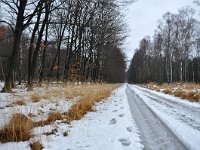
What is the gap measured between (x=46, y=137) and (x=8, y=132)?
683mm

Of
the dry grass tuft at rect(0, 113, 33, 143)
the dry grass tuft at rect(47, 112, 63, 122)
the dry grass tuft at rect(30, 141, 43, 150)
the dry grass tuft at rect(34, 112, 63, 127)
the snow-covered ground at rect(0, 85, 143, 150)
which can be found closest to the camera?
the dry grass tuft at rect(30, 141, 43, 150)

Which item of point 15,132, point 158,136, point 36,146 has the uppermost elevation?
point 15,132

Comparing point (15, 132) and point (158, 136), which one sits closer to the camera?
point (15, 132)

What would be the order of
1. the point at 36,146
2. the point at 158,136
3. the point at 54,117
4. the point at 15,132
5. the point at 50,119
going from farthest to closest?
1. the point at 54,117
2. the point at 50,119
3. the point at 158,136
4. the point at 15,132
5. the point at 36,146

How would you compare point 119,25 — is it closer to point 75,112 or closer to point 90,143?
point 75,112

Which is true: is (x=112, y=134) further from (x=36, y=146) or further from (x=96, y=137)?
(x=36, y=146)

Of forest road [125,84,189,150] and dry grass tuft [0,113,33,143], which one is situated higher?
dry grass tuft [0,113,33,143]

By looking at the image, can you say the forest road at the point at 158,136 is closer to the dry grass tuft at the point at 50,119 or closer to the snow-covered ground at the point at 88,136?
the snow-covered ground at the point at 88,136

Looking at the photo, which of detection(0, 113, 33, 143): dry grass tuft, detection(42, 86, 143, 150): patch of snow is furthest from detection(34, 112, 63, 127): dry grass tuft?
detection(0, 113, 33, 143): dry grass tuft

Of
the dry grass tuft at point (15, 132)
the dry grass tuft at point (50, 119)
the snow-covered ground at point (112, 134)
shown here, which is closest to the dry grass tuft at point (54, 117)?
the dry grass tuft at point (50, 119)

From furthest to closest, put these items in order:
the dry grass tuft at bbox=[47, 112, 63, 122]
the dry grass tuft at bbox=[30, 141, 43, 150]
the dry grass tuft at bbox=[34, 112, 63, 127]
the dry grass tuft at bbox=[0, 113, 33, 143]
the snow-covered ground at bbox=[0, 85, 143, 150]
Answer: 1. the dry grass tuft at bbox=[47, 112, 63, 122]
2. the dry grass tuft at bbox=[34, 112, 63, 127]
3. the dry grass tuft at bbox=[0, 113, 33, 143]
4. the snow-covered ground at bbox=[0, 85, 143, 150]
5. the dry grass tuft at bbox=[30, 141, 43, 150]

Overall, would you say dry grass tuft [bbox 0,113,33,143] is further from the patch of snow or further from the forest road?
the forest road

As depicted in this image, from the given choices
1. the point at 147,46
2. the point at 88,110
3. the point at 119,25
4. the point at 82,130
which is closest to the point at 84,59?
the point at 119,25

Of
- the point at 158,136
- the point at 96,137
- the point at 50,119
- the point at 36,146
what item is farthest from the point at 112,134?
the point at 36,146
